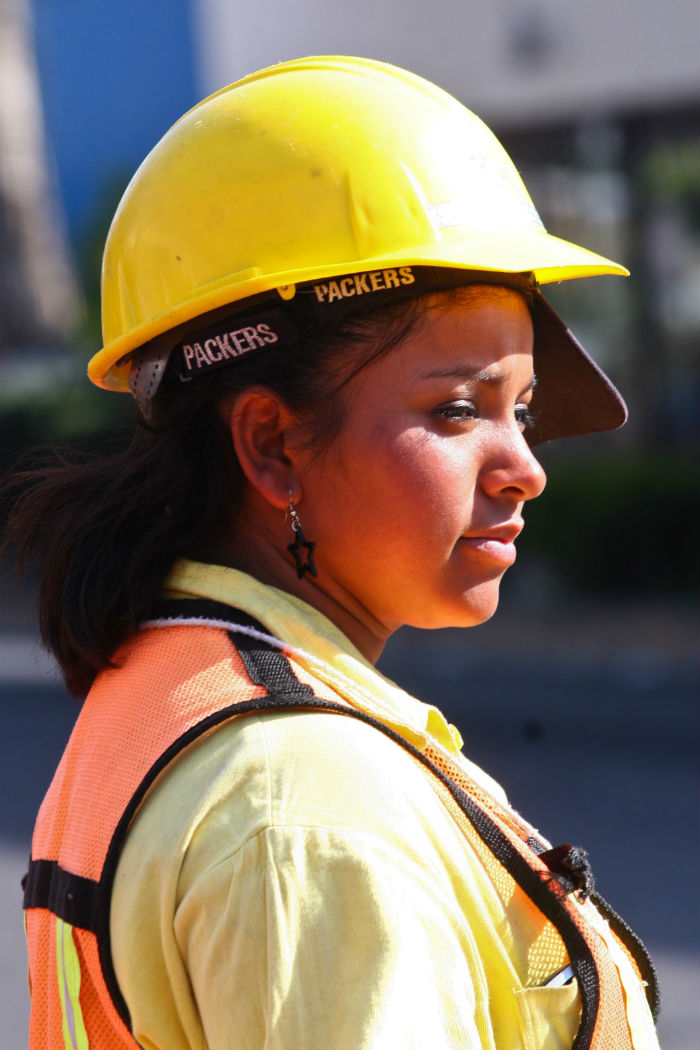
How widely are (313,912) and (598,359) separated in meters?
11.5

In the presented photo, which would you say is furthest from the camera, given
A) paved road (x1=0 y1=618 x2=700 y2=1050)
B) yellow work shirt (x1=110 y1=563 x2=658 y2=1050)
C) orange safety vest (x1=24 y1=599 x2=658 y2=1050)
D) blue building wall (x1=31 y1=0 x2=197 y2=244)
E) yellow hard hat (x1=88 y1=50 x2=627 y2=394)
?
blue building wall (x1=31 y1=0 x2=197 y2=244)

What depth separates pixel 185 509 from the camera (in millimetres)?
1540

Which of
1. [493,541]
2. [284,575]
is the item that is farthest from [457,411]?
[284,575]

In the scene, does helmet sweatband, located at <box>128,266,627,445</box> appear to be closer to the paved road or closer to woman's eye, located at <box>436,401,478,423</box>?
woman's eye, located at <box>436,401,478,423</box>

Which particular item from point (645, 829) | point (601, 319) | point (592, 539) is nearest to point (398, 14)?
point (601, 319)

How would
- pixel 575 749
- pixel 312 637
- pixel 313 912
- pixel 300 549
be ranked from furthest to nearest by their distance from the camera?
pixel 575 749 < pixel 300 549 < pixel 312 637 < pixel 313 912

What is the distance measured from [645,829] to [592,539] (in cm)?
483

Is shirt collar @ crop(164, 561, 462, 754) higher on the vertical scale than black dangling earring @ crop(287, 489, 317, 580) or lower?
lower

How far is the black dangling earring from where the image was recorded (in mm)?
1494

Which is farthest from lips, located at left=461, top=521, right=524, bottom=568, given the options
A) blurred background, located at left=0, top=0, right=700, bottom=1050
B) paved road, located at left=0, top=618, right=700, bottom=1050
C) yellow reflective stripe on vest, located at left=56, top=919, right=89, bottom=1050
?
blurred background, located at left=0, top=0, right=700, bottom=1050

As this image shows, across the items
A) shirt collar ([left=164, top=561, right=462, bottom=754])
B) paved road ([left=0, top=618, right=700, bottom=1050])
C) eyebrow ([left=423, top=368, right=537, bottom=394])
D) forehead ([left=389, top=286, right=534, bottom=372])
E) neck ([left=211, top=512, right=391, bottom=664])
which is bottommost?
shirt collar ([left=164, top=561, right=462, bottom=754])

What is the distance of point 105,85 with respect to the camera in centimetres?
1708

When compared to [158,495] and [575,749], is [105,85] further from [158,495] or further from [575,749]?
[158,495]

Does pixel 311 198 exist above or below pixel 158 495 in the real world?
above
